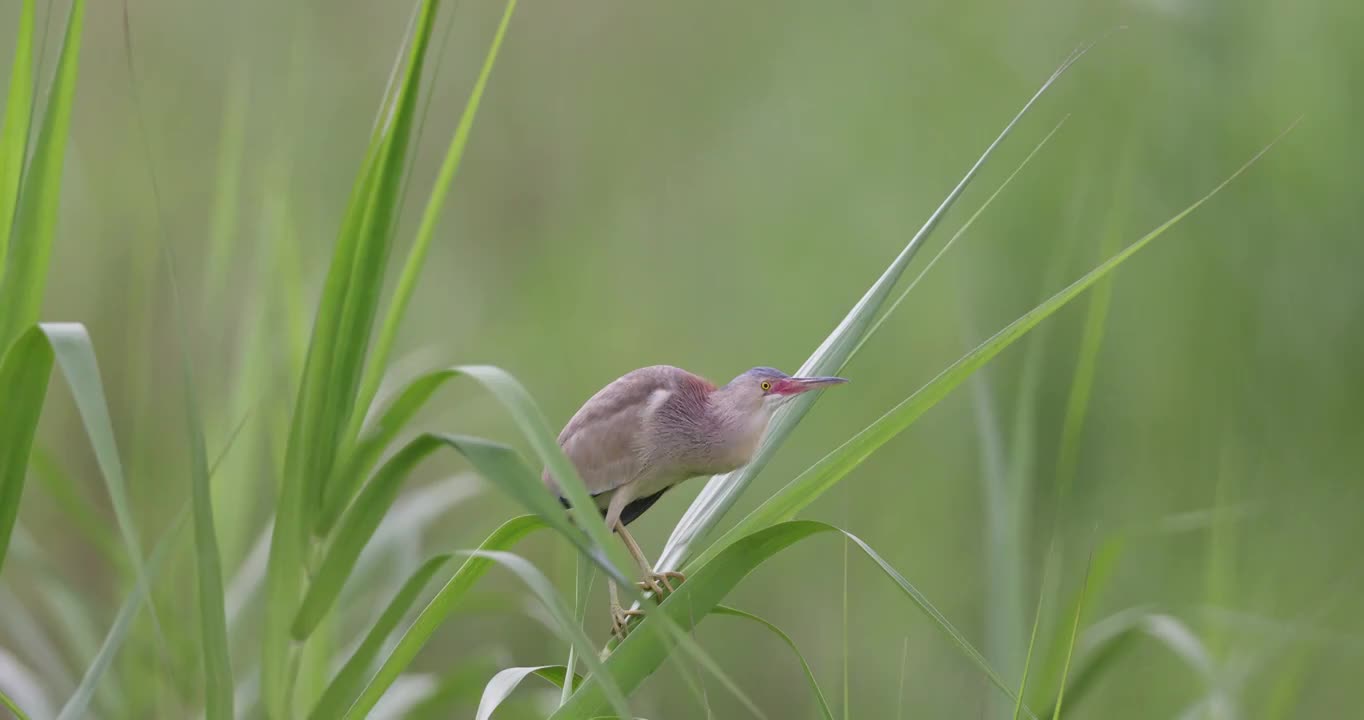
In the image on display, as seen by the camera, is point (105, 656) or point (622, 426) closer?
point (105, 656)

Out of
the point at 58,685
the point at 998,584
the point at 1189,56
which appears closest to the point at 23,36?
the point at 998,584

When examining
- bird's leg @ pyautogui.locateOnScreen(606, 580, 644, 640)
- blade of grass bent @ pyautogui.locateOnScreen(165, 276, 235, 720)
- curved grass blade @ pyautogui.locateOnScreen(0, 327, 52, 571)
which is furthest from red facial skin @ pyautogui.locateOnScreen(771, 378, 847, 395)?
curved grass blade @ pyautogui.locateOnScreen(0, 327, 52, 571)

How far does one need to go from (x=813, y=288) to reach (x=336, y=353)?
108 inches

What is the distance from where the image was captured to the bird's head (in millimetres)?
1049

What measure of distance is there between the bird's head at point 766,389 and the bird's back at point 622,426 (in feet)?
0.12

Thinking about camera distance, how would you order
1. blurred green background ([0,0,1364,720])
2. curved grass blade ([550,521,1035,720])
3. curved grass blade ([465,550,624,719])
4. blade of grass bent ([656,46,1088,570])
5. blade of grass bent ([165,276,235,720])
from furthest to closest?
blurred green background ([0,0,1364,720]) → blade of grass bent ([656,46,1088,570]) → curved grass blade ([550,521,1035,720]) → blade of grass bent ([165,276,235,720]) → curved grass blade ([465,550,624,719])

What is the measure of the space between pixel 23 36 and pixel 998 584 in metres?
1.16

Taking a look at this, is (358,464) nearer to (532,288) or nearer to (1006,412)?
(1006,412)

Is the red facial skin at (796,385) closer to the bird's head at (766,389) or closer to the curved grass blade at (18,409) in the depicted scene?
the bird's head at (766,389)

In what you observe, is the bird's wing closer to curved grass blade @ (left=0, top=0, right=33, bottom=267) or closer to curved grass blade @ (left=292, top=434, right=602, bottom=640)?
curved grass blade @ (left=292, top=434, right=602, bottom=640)

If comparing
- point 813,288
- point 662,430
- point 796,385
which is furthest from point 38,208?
point 813,288

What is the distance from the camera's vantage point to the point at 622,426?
3.35 ft

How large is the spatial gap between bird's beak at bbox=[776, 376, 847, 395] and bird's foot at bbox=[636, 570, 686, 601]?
0.19 metres

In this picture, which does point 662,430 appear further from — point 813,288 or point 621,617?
point 813,288
